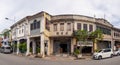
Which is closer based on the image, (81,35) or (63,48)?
(81,35)

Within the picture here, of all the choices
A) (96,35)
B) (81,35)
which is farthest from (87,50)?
(81,35)

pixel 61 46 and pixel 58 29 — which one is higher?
pixel 58 29

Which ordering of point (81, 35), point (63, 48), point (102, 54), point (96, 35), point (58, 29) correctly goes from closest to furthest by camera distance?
point (102, 54), point (81, 35), point (96, 35), point (58, 29), point (63, 48)

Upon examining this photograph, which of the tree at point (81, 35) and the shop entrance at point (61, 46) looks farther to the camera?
the shop entrance at point (61, 46)

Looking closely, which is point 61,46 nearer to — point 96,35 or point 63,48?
point 63,48

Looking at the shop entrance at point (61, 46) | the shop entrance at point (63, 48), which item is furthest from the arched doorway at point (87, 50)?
the shop entrance at point (63, 48)

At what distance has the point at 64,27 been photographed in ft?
127

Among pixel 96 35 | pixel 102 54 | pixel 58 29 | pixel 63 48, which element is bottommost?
pixel 102 54

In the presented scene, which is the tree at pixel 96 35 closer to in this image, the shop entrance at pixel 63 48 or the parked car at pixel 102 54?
the parked car at pixel 102 54

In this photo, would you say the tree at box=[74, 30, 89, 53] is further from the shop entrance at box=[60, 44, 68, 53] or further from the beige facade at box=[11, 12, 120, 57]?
the shop entrance at box=[60, 44, 68, 53]

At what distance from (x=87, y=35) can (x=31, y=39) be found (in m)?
13.7

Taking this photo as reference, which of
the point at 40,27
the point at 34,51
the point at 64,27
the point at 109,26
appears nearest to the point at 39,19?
the point at 40,27

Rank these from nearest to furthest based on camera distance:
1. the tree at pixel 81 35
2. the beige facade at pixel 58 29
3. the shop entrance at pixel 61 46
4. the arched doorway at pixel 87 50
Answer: the tree at pixel 81 35
the beige facade at pixel 58 29
the shop entrance at pixel 61 46
the arched doorway at pixel 87 50

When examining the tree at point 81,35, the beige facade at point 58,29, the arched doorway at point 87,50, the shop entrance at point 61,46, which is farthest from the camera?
the arched doorway at point 87,50
